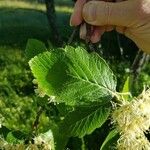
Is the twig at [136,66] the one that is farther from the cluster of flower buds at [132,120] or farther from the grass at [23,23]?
the grass at [23,23]

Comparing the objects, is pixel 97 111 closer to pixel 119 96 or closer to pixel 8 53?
pixel 119 96

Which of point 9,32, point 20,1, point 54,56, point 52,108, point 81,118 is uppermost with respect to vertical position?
point 54,56

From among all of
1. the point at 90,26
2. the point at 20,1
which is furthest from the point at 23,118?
the point at 20,1

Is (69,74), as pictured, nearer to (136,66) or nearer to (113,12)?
(113,12)

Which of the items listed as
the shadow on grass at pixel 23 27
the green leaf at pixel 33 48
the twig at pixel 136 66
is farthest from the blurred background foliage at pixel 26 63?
the green leaf at pixel 33 48

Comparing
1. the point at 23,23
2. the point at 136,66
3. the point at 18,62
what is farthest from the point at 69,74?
the point at 23,23

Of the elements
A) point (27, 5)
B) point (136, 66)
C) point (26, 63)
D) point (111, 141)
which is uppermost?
point (111, 141)
